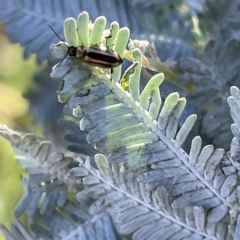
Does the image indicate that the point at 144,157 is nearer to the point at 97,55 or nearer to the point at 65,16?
the point at 97,55

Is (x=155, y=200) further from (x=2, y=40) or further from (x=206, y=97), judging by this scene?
(x=2, y=40)

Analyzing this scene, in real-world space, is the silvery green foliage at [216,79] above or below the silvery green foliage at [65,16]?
below

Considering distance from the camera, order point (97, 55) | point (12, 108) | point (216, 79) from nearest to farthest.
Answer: point (97, 55), point (216, 79), point (12, 108)

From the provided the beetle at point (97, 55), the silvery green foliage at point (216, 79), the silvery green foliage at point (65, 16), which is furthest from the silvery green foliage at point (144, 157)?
the silvery green foliage at point (65, 16)

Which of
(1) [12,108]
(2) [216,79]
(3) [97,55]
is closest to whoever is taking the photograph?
(3) [97,55]

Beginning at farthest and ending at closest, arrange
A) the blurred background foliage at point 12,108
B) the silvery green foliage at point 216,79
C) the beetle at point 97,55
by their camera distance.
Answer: the blurred background foliage at point 12,108
the silvery green foliage at point 216,79
the beetle at point 97,55

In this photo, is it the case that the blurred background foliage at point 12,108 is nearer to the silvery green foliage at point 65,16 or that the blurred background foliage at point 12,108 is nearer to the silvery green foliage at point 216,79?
the silvery green foliage at point 65,16

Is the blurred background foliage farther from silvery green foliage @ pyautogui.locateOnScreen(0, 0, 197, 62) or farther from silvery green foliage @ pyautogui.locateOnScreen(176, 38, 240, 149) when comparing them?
silvery green foliage @ pyautogui.locateOnScreen(176, 38, 240, 149)

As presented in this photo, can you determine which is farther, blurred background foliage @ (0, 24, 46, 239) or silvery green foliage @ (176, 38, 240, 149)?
blurred background foliage @ (0, 24, 46, 239)

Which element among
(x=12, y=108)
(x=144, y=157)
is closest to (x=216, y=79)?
(x=144, y=157)

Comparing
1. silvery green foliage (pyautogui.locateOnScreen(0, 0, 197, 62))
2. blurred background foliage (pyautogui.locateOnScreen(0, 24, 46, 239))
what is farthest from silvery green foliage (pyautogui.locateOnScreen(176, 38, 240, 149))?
blurred background foliage (pyautogui.locateOnScreen(0, 24, 46, 239))
